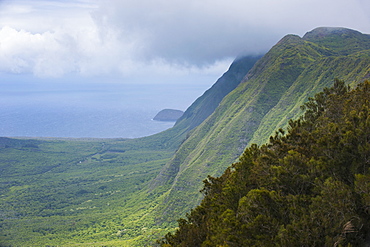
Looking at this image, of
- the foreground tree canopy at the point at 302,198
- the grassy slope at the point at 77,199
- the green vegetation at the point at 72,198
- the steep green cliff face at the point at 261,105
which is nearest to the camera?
the foreground tree canopy at the point at 302,198

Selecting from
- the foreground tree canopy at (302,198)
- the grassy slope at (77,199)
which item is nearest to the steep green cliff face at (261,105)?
the grassy slope at (77,199)

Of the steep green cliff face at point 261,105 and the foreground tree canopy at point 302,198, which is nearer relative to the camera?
the foreground tree canopy at point 302,198

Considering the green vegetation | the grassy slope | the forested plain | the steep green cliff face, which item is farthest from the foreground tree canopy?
the green vegetation

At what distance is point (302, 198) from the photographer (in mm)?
25516

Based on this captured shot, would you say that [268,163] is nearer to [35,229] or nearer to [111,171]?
[35,229]

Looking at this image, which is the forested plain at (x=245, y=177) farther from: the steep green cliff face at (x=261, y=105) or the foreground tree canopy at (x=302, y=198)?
the steep green cliff face at (x=261, y=105)

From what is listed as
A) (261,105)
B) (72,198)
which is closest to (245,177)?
(261,105)

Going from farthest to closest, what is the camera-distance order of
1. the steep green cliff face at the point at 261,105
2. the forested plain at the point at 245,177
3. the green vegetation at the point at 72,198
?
the steep green cliff face at the point at 261,105 → the green vegetation at the point at 72,198 → the forested plain at the point at 245,177

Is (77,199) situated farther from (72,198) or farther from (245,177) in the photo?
(245,177)

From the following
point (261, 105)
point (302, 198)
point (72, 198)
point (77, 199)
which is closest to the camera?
point (302, 198)

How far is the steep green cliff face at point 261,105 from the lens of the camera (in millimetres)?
101250

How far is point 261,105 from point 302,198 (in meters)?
Answer: 99.4

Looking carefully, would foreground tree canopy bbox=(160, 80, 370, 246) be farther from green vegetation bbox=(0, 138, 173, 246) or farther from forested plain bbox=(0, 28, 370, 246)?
green vegetation bbox=(0, 138, 173, 246)

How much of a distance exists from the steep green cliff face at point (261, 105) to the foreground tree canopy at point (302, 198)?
59.7 metres
